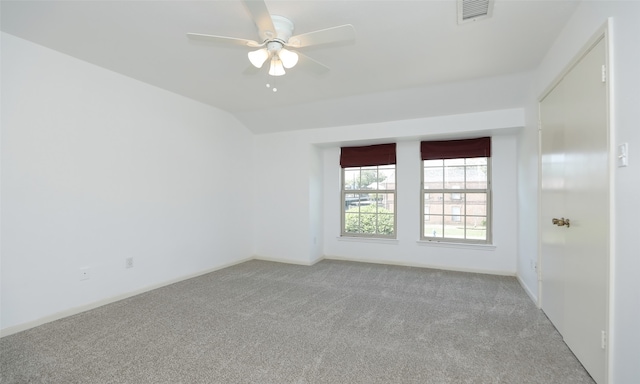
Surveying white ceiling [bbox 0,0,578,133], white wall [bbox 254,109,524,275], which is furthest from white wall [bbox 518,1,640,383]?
white wall [bbox 254,109,524,275]

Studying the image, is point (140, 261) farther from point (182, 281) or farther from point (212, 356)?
point (212, 356)

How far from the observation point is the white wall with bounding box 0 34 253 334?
2400 millimetres

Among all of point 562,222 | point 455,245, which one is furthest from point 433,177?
point 562,222

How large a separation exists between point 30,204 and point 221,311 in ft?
6.45

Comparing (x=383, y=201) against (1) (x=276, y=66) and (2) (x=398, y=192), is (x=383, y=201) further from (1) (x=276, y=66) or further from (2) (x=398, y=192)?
(1) (x=276, y=66)

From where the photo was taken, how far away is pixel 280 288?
3.51m

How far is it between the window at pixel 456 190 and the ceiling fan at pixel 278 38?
116 inches

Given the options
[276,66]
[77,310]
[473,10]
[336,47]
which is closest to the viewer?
[473,10]

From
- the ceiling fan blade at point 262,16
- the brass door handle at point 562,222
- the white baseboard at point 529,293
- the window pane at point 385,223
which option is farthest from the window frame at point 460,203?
the ceiling fan blade at point 262,16

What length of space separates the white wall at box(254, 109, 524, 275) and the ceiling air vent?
78.8 inches

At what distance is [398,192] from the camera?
4.68 metres

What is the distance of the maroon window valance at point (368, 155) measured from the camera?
4680mm

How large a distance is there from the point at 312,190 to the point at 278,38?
3.05m

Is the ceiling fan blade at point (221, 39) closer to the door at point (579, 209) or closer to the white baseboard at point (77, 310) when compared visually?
the door at point (579, 209)
